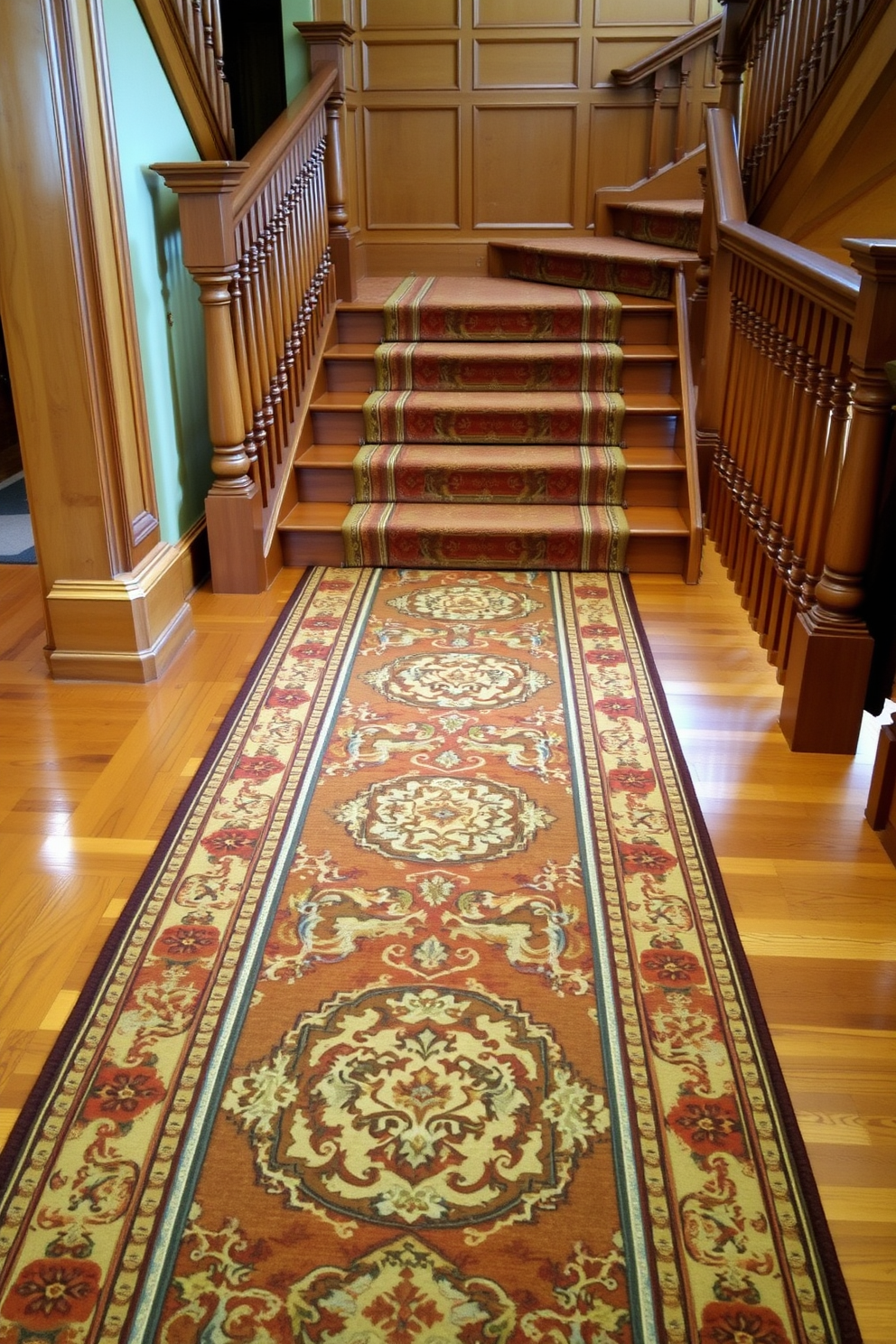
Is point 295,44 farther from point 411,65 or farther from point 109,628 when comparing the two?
point 109,628

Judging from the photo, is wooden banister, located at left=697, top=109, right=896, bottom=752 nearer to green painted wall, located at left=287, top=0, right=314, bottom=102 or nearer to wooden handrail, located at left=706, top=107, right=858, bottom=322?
wooden handrail, located at left=706, top=107, right=858, bottom=322

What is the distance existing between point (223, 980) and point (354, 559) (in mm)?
2309

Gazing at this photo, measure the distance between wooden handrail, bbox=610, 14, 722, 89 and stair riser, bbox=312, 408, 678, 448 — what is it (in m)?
2.33

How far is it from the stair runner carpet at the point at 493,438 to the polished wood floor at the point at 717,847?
19.7 inches

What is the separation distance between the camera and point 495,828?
258 centimetres

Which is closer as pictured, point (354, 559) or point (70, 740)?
point (70, 740)

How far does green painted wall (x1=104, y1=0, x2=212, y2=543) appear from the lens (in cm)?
341

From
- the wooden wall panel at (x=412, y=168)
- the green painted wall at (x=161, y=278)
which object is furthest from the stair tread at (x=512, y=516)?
the wooden wall panel at (x=412, y=168)

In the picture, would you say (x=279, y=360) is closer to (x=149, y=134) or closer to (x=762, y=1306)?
(x=149, y=134)

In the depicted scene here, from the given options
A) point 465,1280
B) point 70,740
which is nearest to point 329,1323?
point 465,1280

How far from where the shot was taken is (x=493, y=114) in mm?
5934

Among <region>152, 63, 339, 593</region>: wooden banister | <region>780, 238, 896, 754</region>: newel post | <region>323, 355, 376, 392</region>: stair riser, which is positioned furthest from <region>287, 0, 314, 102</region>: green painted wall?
<region>780, 238, 896, 754</region>: newel post

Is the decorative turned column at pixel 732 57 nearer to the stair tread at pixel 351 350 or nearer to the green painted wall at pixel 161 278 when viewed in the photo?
the stair tread at pixel 351 350

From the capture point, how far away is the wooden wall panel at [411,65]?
5840 mm
